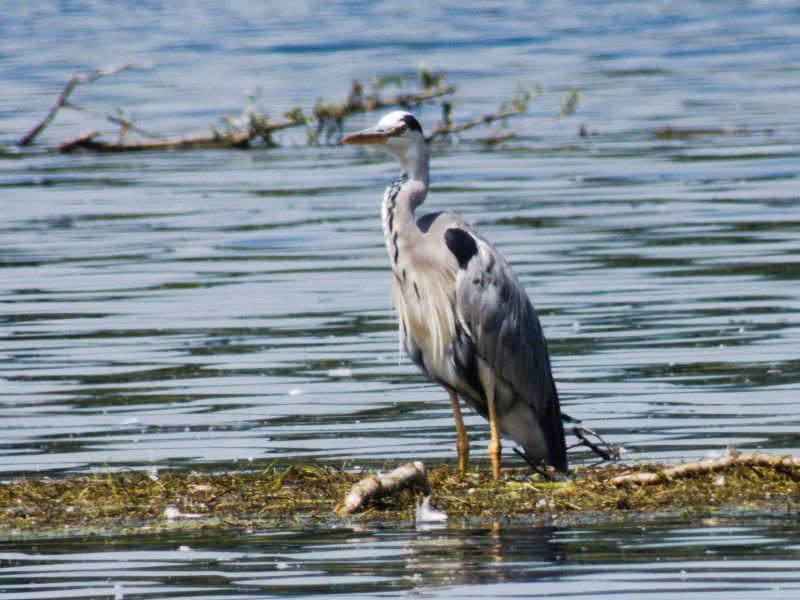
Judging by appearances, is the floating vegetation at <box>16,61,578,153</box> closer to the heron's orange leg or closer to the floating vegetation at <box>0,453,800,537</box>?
the heron's orange leg

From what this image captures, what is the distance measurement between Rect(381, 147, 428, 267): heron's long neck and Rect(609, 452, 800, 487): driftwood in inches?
65.8

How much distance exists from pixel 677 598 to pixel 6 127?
80.2 ft

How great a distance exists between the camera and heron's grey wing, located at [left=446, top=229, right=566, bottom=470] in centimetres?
821

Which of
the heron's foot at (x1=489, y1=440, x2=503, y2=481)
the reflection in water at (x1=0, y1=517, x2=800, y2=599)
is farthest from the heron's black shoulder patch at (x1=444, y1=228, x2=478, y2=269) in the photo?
the reflection in water at (x1=0, y1=517, x2=800, y2=599)

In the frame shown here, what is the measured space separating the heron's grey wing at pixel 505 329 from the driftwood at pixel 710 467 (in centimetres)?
89

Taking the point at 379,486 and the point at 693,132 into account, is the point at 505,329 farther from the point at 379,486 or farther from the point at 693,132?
the point at 693,132

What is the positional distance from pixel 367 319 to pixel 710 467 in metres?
5.62

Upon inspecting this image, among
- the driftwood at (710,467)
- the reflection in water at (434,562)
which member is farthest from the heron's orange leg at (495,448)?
the reflection in water at (434,562)

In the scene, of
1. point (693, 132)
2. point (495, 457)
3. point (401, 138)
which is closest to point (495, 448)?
point (495, 457)

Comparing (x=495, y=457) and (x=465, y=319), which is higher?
(x=465, y=319)

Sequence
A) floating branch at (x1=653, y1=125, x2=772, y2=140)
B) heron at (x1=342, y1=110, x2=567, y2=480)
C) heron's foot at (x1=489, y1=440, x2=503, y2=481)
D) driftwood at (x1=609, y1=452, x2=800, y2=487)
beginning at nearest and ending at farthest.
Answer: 1. driftwood at (x1=609, y1=452, x2=800, y2=487)
2. heron's foot at (x1=489, y1=440, x2=503, y2=481)
3. heron at (x1=342, y1=110, x2=567, y2=480)
4. floating branch at (x1=653, y1=125, x2=772, y2=140)

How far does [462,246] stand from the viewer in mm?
8234

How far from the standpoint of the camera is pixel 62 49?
4475cm

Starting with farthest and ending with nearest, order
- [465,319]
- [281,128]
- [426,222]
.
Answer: [281,128] → [426,222] → [465,319]
